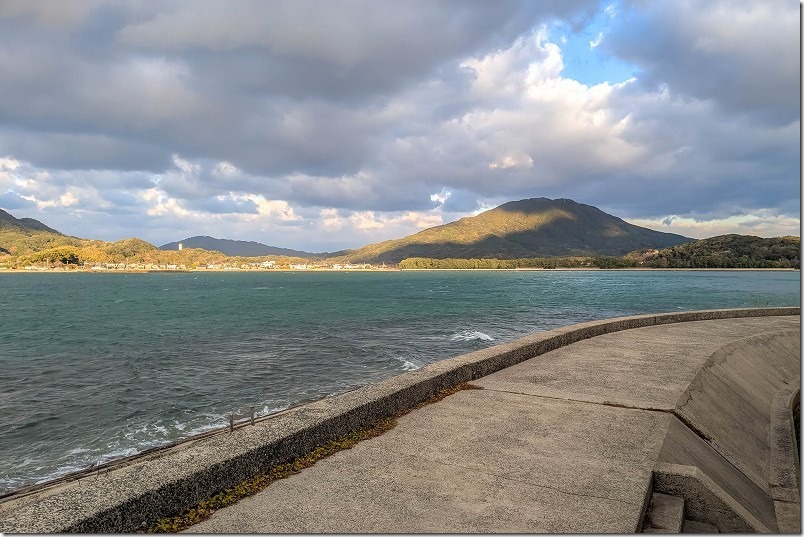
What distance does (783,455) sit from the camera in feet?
28.7

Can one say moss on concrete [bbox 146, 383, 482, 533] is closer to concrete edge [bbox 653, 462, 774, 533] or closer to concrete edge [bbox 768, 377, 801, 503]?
concrete edge [bbox 653, 462, 774, 533]

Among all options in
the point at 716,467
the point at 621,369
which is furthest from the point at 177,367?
the point at 716,467

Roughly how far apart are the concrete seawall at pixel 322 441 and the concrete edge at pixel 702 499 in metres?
0.02

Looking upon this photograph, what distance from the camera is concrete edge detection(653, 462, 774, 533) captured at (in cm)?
471

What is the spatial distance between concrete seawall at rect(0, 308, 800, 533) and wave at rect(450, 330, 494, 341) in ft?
52.8

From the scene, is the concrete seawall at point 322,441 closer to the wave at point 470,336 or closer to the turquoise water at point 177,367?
the turquoise water at point 177,367

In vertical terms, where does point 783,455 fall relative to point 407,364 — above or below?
above

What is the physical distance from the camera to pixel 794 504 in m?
6.91

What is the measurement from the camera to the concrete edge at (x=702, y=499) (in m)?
4.71

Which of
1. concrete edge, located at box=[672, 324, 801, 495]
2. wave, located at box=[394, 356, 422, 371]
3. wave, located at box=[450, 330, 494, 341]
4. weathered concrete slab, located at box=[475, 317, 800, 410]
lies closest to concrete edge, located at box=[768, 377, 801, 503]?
concrete edge, located at box=[672, 324, 801, 495]

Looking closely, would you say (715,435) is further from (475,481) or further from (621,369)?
(475,481)

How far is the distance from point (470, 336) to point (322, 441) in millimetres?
25469

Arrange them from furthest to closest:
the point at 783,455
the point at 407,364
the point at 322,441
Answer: the point at 407,364 < the point at 783,455 < the point at 322,441

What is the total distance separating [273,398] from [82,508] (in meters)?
13.1
